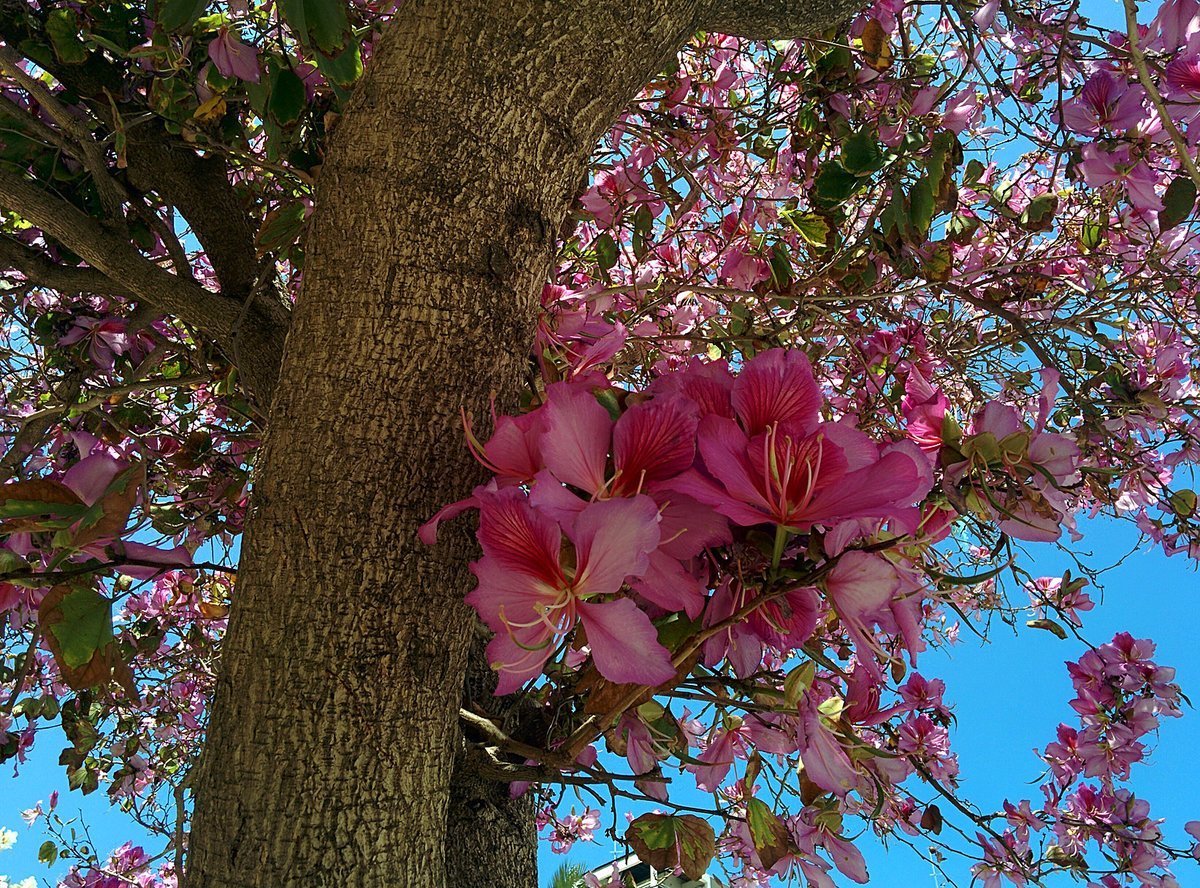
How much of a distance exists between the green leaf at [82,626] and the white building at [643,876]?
0.50 m

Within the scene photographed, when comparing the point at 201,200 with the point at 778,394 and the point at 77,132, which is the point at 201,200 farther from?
the point at 778,394

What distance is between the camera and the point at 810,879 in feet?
2.40

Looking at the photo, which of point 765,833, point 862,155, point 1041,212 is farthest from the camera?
point 1041,212

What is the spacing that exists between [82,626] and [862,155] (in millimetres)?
885

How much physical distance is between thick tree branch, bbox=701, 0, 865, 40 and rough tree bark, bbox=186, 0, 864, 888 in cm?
16

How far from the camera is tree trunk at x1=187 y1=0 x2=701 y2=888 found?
0.60m

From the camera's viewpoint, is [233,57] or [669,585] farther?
[233,57]

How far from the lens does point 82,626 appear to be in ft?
1.96

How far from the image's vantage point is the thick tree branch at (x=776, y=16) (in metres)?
0.85

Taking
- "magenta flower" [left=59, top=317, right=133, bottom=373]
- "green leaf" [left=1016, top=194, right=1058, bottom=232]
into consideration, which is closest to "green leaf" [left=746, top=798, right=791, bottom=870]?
"green leaf" [left=1016, top=194, right=1058, bottom=232]

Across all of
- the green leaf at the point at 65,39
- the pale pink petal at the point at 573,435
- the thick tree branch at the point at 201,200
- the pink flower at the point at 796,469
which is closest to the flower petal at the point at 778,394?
the pink flower at the point at 796,469

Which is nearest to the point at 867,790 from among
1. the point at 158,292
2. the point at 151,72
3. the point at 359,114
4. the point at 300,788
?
the point at 300,788

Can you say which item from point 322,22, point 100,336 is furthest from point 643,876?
point 322,22

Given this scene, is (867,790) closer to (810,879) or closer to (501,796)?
(810,879)
